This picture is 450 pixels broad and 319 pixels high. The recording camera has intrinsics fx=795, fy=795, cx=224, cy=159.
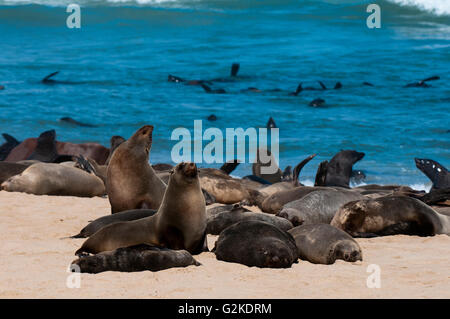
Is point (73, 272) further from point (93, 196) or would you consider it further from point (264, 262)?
point (93, 196)

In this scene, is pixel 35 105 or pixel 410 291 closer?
pixel 410 291

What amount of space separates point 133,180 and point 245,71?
19.1 m

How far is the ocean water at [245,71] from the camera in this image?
65.2ft

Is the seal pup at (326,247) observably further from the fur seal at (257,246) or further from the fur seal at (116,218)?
the fur seal at (116,218)

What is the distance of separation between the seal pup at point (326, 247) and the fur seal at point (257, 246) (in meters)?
0.16

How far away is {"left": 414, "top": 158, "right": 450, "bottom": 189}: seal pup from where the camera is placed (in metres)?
12.9

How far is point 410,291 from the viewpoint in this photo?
5008mm

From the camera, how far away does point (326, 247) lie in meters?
6.43

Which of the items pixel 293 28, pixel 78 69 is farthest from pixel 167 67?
pixel 293 28

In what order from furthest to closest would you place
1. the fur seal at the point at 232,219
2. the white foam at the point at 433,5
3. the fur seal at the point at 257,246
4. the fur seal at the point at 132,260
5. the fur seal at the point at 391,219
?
the white foam at the point at 433,5 → the fur seal at the point at 391,219 → the fur seal at the point at 232,219 → the fur seal at the point at 257,246 → the fur seal at the point at 132,260

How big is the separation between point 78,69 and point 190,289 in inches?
923

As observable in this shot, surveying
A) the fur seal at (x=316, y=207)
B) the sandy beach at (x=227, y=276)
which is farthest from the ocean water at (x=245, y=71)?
the sandy beach at (x=227, y=276)

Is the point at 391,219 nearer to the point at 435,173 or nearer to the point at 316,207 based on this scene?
the point at 316,207

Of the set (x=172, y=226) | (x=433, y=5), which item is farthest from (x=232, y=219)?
(x=433, y=5)
